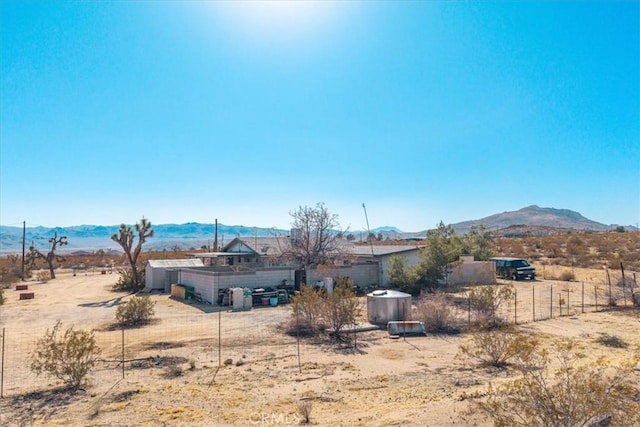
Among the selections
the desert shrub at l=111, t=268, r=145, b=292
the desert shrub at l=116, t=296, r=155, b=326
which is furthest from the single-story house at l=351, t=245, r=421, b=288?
the desert shrub at l=111, t=268, r=145, b=292

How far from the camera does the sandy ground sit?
843 centimetres

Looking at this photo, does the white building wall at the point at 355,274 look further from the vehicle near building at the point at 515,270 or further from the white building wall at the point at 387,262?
the vehicle near building at the point at 515,270

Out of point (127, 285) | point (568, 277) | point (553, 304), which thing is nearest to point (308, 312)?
point (553, 304)

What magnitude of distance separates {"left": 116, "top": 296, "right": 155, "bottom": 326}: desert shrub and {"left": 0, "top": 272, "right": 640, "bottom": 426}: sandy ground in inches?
33.1

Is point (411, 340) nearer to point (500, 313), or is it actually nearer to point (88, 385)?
point (500, 313)

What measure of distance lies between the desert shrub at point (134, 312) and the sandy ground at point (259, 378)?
33.1 inches

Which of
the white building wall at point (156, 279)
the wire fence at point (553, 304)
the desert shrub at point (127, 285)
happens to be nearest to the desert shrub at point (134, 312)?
the white building wall at point (156, 279)

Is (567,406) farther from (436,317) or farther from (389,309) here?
(389,309)

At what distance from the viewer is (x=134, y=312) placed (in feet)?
63.2

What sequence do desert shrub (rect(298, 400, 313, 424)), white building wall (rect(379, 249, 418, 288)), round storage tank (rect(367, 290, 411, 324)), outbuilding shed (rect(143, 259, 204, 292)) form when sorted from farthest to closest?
outbuilding shed (rect(143, 259, 204, 292)) → white building wall (rect(379, 249, 418, 288)) → round storage tank (rect(367, 290, 411, 324)) → desert shrub (rect(298, 400, 313, 424))

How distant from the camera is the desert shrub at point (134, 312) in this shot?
1884 cm

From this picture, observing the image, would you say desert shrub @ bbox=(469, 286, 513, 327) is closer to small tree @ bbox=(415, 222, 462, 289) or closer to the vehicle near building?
small tree @ bbox=(415, 222, 462, 289)

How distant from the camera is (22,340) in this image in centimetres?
1589

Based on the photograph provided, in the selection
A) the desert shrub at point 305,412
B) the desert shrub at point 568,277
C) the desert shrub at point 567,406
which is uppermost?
the desert shrub at point 567,406
